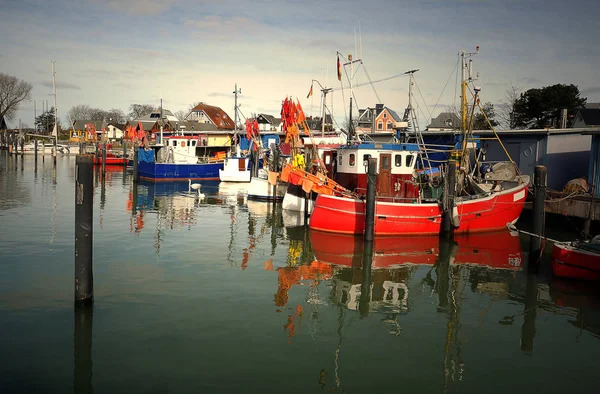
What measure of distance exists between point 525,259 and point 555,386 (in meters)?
10.1

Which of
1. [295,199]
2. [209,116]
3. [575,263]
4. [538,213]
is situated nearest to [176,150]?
[295,199]

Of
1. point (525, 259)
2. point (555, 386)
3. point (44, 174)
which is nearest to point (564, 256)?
Result: point (525, 259)

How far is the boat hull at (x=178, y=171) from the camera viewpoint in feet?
148

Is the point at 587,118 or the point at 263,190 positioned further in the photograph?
the point at 587,118

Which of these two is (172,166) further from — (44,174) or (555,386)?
(555,386)

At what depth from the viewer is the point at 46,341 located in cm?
961

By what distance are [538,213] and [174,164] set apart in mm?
35943

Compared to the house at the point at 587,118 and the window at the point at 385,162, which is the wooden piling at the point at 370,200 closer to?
the window at the point at 385,162

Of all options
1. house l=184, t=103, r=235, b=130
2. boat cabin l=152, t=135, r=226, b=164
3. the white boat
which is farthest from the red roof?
the white boat

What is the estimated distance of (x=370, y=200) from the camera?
1845cm

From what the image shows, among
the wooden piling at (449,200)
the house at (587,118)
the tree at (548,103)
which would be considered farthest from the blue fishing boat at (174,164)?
the house at (587,118)

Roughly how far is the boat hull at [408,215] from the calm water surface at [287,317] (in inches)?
25.8

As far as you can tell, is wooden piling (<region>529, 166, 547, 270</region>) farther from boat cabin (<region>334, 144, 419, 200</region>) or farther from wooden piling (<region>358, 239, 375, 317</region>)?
boat cabin (<region>334, 144, 419, 200</region>)

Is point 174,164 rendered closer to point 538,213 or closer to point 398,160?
point 398,160
